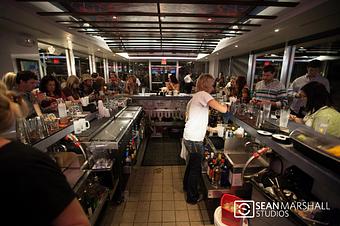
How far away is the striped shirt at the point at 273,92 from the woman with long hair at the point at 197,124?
50.1 inches

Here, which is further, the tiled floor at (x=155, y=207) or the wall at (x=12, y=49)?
the wall at (x=12, y=49)

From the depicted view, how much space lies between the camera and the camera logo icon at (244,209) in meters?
1.65

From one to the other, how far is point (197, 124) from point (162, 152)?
7.41 ft

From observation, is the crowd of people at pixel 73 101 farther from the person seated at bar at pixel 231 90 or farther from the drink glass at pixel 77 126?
the drink glass at pixel 77 126

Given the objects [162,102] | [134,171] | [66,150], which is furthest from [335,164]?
[162,102]

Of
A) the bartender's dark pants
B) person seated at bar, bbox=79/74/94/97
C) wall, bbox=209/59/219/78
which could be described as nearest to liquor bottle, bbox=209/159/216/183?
the bartender's dark pants

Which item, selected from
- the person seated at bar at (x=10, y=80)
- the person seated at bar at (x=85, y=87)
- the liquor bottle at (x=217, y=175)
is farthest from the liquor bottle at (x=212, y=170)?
the person seated at bar at (x=85, y=87)

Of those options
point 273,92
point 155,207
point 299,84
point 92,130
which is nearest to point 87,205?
point 92,130

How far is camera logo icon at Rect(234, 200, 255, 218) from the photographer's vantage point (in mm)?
1652

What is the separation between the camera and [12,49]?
11.4ft

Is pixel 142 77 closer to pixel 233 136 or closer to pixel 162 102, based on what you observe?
pixel 162 102

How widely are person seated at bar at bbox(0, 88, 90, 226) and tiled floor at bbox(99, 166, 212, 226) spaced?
2021 millimetres

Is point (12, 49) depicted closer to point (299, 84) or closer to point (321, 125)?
point (321, 125)

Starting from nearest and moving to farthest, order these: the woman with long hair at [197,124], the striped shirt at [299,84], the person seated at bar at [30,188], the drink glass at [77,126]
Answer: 1. the person seated at bar at [30,188]
2. the drink glass at [77,126]
3. the woman with long hair at [197,124]
4. the striped shirt at [299,84]
